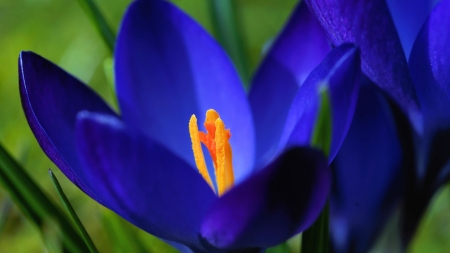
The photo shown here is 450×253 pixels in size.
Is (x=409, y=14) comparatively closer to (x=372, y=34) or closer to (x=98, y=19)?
(x=372, y=34)

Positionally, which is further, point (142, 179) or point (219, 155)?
point (219, 155)

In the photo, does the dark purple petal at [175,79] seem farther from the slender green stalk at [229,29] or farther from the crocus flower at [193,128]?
the slender green stalk at [229,29]

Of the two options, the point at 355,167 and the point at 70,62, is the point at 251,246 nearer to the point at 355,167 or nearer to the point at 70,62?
the point at 355,167

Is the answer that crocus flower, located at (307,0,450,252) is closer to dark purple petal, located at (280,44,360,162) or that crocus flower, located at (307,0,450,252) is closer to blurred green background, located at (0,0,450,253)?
dark purple petal, located at (280,44,360,162)

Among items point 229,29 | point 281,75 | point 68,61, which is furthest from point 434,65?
point 68,61

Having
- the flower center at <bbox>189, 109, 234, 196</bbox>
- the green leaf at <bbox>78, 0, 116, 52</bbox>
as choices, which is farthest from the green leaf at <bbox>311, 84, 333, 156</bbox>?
the green leaf at <bbox>78, 0, 116, 52</bbox>

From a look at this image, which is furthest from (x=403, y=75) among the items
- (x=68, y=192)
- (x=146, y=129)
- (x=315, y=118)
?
(x=68, y=192)
